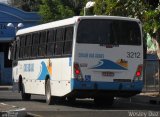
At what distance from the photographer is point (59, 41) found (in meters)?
22.8

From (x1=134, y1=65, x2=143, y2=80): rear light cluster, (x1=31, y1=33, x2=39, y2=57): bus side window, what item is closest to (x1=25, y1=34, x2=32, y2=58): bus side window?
(x1=31, y1=33, x2=39, y2=57): bus side window

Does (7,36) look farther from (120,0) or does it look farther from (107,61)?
(107,61)

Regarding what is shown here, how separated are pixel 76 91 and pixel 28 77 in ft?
19.7

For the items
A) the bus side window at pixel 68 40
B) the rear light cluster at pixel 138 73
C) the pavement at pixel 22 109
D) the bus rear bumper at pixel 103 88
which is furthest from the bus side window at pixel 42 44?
the rear light cluster at pixel 138 73

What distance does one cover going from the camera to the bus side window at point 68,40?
21.8 m

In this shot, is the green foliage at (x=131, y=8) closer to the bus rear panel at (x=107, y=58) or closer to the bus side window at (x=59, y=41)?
the bus rear panel at (x=107, y=58)

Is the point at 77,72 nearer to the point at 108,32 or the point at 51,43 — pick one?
the point at 108,32

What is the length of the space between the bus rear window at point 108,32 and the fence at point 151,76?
9.50m

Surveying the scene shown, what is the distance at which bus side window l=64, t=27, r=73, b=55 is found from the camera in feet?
71.5

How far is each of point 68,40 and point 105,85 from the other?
2175mm

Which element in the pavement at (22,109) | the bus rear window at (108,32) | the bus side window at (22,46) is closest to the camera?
the pavement at (22,109)

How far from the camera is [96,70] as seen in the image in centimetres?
2139

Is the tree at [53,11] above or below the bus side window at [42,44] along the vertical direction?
above

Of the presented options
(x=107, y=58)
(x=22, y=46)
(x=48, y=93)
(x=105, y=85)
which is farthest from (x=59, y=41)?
(x=22, y=46)
